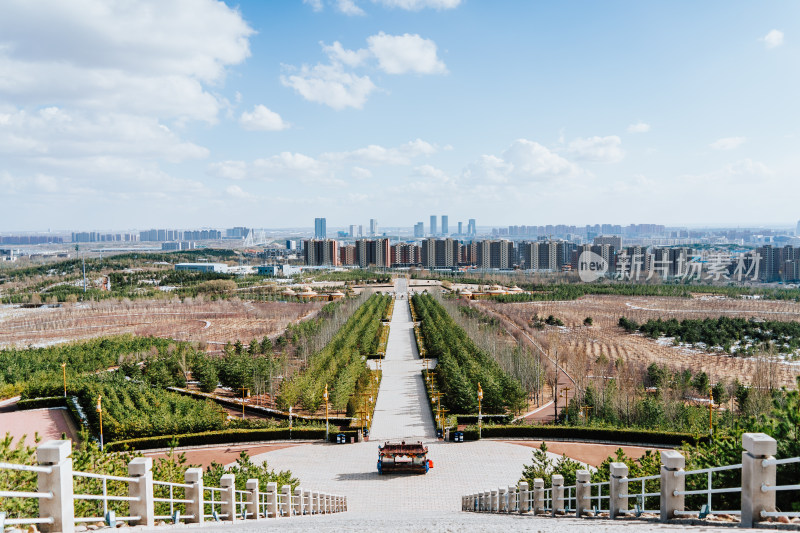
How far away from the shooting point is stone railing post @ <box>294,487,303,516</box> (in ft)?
27.4

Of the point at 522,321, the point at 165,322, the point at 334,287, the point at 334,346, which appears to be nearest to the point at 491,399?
the point at 334,346

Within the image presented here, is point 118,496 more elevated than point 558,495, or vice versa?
point 118,496

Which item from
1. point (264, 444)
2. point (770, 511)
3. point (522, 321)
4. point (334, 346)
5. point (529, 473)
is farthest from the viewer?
point (522, 321)

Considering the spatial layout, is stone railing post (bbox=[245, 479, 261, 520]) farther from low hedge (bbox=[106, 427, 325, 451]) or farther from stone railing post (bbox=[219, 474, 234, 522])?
low hedge (bbox=[106, 427, 325, 451])

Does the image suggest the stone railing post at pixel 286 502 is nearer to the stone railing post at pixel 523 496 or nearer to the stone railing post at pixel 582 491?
the stone railing post at pixel 523 496

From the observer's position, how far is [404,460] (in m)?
13.2

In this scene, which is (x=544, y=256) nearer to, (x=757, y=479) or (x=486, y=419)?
(x=486, y=419)

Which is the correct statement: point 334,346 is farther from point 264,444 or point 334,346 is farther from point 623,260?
point 623,260

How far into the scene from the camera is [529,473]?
Result: 9281 mm

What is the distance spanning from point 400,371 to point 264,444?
35.1 feet

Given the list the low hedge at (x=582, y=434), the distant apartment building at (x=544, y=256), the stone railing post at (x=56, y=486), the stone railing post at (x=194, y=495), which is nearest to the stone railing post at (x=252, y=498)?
the stone railing post at (x=194, y=495)

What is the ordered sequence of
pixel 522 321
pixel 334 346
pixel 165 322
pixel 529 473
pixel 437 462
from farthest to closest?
pixel 165 322 < pixel 522 321 < pixel 334 346 < pixel 437 462 < pixel 529 473

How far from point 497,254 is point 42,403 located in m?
90.3

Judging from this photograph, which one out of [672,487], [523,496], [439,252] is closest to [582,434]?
[523,496]
